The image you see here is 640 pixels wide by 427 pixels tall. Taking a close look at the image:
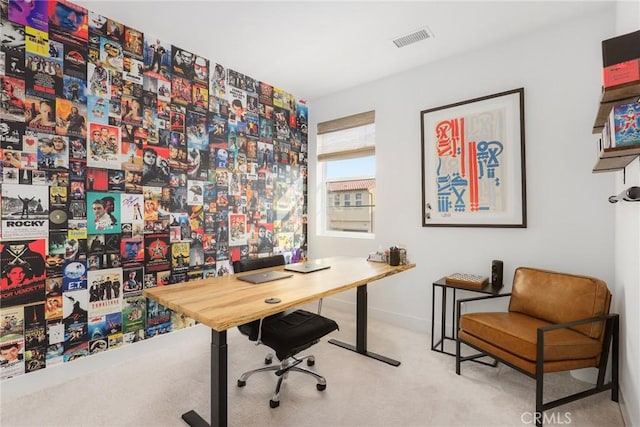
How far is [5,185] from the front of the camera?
2084 millimetres

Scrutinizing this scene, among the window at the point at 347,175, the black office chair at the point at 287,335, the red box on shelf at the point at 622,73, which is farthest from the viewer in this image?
the window at the point at 347,175

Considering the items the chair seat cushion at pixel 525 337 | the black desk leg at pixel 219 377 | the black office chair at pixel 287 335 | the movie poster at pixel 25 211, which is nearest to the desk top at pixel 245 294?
the black desk leg at pixel 219 377

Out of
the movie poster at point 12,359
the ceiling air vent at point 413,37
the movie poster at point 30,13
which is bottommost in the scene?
the movie poster at point 12,359

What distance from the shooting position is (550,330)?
1819mm

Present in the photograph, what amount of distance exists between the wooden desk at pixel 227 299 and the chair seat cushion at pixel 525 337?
715 millimetres

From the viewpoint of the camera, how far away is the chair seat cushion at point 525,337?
1.87 metres

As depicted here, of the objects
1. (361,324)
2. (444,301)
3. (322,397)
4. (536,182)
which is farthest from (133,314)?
(536,182)

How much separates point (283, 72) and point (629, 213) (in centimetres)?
313

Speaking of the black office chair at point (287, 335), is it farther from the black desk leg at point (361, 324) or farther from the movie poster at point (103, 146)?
the movie poster at point (103, 146)

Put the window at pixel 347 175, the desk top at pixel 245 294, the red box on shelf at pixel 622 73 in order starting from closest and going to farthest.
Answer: the red box on shelf at pixel 622 73, the desk top at pixel 245 294, the window at pixel 347 175

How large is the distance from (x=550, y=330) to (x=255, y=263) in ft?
6.71

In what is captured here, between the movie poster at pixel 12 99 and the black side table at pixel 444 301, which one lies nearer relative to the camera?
the movie poster at pixel 12 99

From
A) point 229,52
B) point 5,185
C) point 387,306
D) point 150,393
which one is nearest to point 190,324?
point 150,393

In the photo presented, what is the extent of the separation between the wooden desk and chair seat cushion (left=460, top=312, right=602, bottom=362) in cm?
71
